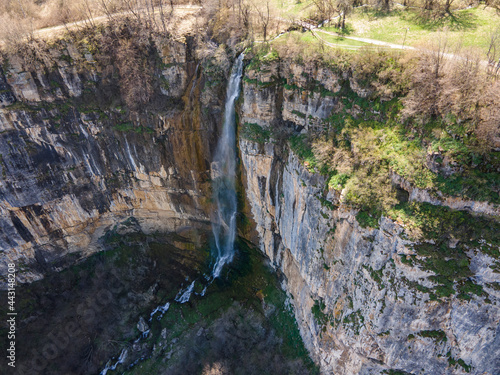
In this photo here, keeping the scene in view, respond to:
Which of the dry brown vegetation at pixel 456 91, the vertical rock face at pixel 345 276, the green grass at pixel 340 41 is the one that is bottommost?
the vertical rock face at pixel 345 276

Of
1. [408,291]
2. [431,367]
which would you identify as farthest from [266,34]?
[431,367]

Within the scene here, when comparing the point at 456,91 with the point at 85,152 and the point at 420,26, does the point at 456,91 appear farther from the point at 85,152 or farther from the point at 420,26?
the point at 85,152

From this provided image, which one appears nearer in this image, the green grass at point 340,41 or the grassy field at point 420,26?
the grassy field at point 420,26

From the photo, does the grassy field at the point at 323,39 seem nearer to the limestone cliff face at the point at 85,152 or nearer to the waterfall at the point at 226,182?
the waterfall at the point at 226,182

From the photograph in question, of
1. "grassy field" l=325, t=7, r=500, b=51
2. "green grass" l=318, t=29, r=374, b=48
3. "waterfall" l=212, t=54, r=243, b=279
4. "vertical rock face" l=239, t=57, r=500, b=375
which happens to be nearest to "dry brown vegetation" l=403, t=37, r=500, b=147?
"grassy field" l=325, t=7, r=500, b=51

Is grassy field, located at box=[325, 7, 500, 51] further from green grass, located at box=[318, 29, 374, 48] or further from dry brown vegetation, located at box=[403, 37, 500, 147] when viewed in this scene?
dry brown vegetation, located at box=[403, 37, 500, 147]

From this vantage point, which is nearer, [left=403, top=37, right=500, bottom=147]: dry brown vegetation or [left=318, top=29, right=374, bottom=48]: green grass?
[left=403, top=37, right=500, bottom=147]: dry brown vegetation

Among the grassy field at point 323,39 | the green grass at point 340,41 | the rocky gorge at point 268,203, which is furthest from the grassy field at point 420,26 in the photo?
the rocky gorge at point 268,203
